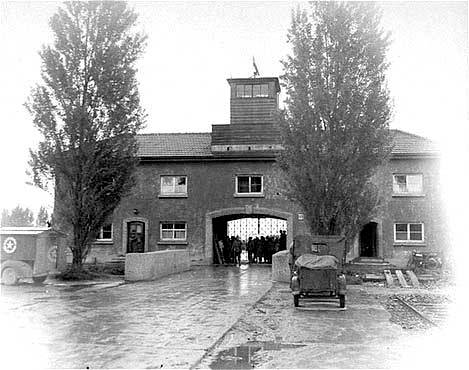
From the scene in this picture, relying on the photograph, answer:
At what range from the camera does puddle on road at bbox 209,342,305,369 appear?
6.61 metres

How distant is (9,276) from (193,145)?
14512 millimetres

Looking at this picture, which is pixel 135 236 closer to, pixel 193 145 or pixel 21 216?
pixel 193 145

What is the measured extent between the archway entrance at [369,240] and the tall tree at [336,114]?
926 cm

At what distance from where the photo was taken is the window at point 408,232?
25.9m

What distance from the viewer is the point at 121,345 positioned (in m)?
7.62

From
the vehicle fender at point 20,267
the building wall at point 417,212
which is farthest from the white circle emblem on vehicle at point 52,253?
the building wall at point 417,212

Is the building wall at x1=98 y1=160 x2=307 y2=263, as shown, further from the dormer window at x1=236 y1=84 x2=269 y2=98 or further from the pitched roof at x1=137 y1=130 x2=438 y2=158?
the dormer window at x1=236 y1=84 x2=269 y2=98

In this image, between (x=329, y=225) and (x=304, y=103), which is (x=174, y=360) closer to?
(x=329, y=225)

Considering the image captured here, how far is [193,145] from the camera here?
95.9ft

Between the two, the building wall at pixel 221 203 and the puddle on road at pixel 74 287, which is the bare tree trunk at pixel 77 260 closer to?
the puddle on road at pixel 74 287

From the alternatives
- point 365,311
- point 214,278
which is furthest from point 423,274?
point 365,311

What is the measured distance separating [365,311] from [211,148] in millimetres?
17844

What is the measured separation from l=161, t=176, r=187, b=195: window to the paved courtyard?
1345 cm

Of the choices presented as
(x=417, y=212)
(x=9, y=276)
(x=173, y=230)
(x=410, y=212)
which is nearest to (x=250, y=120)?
(x=173, y=230)
